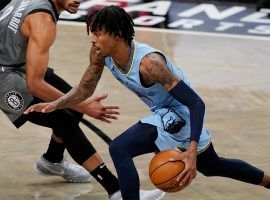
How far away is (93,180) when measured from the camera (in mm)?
7168

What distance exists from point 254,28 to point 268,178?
6009 mm

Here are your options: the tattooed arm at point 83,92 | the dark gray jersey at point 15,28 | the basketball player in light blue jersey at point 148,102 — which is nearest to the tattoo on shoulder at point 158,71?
the basketball player in light blue jersey at point 148,102

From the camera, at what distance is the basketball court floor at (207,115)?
22.7 feet

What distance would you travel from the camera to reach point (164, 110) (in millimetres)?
5938

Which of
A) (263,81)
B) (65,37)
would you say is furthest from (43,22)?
(65,37)

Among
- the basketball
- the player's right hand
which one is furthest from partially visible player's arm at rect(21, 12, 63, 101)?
the basketball

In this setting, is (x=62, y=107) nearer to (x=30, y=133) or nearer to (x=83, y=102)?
(x=83, y=102)

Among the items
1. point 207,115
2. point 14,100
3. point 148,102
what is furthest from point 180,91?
point 207,115

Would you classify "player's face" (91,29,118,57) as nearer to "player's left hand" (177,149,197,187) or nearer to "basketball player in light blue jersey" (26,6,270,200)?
"basketball player in light blue jersey" (26,6,270,200)

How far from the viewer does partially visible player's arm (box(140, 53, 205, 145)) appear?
5586 millimetres

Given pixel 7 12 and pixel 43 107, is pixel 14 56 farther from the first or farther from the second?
pixel 43 107

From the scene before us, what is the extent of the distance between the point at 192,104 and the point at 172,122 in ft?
1.05

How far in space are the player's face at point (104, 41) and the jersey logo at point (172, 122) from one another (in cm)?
58

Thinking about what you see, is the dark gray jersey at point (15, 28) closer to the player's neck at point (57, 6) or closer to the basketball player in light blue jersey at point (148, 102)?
the player's neck at point (57, 6)
